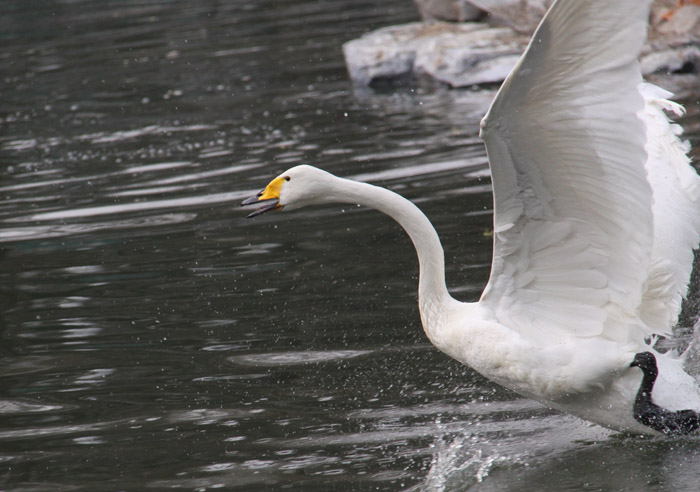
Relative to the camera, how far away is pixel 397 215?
5176 mm

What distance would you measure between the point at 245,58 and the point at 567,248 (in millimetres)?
14529

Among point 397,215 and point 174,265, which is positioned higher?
point 397,215

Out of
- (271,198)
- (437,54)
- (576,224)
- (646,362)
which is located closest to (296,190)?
(271,198)

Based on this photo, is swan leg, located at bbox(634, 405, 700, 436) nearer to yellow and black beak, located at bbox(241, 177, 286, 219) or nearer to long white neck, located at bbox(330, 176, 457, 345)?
long white neck, located at bbox(330, 176, 457, 345)

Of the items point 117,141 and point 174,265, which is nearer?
point 174,265

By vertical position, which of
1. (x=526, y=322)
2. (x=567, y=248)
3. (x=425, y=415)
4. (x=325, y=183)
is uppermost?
(x=325, y=183)

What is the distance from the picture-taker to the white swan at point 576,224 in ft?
13.6

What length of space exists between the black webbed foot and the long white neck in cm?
93

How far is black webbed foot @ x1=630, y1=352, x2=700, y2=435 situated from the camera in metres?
4.76

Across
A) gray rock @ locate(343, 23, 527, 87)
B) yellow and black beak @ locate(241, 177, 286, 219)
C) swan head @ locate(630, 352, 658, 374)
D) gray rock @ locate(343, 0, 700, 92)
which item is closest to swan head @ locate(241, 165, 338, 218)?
yellow and black beak @ locate(241, 177, 286, 219)

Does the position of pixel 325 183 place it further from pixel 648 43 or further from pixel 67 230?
pixel 648 43

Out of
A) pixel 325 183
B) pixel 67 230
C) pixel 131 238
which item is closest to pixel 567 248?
pixel 325 183

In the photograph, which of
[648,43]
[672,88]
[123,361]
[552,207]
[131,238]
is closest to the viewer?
[552,207]

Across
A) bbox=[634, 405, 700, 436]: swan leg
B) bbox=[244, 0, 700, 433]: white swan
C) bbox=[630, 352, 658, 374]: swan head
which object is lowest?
bbox=[634, 405, 700, 436]: swan leg
